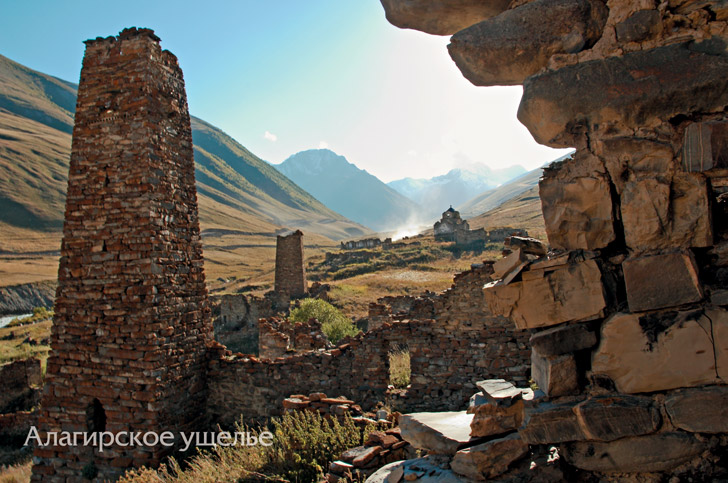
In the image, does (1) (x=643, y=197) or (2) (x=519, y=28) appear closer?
(1) (x=643, y=197)

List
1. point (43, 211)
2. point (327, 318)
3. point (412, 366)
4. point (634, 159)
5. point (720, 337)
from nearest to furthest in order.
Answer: point (720, 337)
point (634, 159)
point (412, 366)
point (327, 318)
point (43, 211)

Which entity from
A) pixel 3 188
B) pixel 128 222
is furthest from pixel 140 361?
pixel 3 188

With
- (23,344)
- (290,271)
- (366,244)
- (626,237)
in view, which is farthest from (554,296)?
(366,244)

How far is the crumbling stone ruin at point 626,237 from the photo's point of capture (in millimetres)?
2436

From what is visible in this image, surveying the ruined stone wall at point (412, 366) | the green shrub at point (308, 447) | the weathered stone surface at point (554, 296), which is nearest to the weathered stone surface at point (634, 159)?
the weathered stone surface at point (554, 296)

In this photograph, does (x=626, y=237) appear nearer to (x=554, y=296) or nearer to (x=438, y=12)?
(x=554, y=296)

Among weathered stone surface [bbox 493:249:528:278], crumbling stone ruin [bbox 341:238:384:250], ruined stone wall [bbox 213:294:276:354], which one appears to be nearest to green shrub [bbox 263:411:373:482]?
weathered stone surface [bbox 493:249:528:278]

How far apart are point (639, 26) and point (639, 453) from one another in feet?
8.30

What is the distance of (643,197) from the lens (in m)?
2.53

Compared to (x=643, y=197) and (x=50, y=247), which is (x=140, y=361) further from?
(x=50, y=247)

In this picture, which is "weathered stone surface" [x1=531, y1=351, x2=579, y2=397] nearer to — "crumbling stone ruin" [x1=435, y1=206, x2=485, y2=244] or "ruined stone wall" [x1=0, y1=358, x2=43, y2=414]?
"ruined stone wall" [x1=0, y1=358, x2=43, y2=414]

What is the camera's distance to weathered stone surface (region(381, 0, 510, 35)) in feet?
10.7

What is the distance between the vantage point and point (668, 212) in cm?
248

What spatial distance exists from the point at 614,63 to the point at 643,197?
33.5 inches
